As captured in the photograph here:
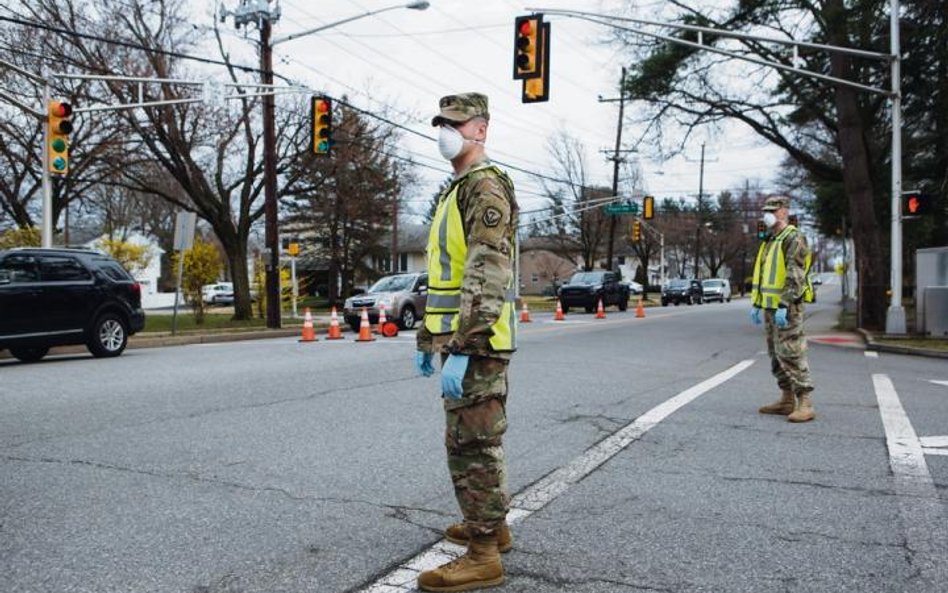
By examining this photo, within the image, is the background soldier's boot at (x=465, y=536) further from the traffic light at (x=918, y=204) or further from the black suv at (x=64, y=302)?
the traffic light at (x=918, y=204)

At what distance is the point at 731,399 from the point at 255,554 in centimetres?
625

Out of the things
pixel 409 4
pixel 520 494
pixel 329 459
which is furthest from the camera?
pixel 409 4

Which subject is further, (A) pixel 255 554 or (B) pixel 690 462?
(B) pixel 690 462

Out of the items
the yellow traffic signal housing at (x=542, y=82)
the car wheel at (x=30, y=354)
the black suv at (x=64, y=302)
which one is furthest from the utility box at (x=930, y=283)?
the car wheel at (x=30, y=354)

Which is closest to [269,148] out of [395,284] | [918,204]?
[395,284]

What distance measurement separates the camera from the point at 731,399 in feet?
28.6

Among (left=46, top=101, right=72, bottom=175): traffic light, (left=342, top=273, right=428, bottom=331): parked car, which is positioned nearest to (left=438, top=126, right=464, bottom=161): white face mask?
(left=46, top=101, right=72, bottom=175): traffic light

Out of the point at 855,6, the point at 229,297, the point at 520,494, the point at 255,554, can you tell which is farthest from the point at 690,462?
the point at 229,297

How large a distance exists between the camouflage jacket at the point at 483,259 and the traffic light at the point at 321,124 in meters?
17.7

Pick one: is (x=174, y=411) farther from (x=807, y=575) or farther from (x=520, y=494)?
(x=807, y=575)

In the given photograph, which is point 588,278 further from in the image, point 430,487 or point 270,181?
point 430,487

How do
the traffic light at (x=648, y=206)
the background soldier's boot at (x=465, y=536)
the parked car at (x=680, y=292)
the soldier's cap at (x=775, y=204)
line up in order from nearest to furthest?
the background soldier's boot at (x=465, y=536)
the soldier's cap at (x=775, y=204)
the traffic light at (x=648, y=206)
the parked car at (x=680, y=292)

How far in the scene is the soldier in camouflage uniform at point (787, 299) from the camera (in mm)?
7395

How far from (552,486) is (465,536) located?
4.19 ft
